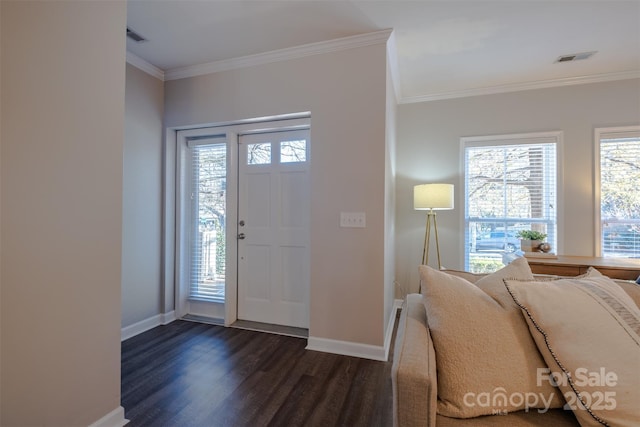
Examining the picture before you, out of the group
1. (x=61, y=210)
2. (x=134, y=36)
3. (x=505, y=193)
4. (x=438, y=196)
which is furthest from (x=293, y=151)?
(x=505, y=193)

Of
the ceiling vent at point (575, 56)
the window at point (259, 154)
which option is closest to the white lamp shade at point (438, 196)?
the ceiling vent at point (575, 56)

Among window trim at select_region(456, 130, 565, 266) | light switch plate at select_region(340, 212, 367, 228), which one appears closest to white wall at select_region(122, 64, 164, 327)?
light switch plate at select_region(340, 212, 367, 228)

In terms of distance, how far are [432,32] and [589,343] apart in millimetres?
2378

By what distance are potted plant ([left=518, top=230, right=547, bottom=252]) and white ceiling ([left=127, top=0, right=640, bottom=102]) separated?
1.72 metres

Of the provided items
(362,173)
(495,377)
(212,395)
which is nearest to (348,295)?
(362,173)

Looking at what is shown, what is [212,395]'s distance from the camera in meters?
Result: 1.80

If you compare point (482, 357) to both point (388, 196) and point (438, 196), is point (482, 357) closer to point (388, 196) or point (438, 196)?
point (388, 196)

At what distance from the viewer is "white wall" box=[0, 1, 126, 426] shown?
3.79 feet

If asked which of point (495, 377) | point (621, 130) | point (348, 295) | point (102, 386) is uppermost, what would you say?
point (621, 130)

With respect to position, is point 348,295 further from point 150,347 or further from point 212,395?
point 150,347

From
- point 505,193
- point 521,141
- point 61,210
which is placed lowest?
point 61,210

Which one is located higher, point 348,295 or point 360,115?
point 360,115

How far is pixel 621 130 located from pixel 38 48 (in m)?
4.78

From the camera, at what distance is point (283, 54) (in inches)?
100
